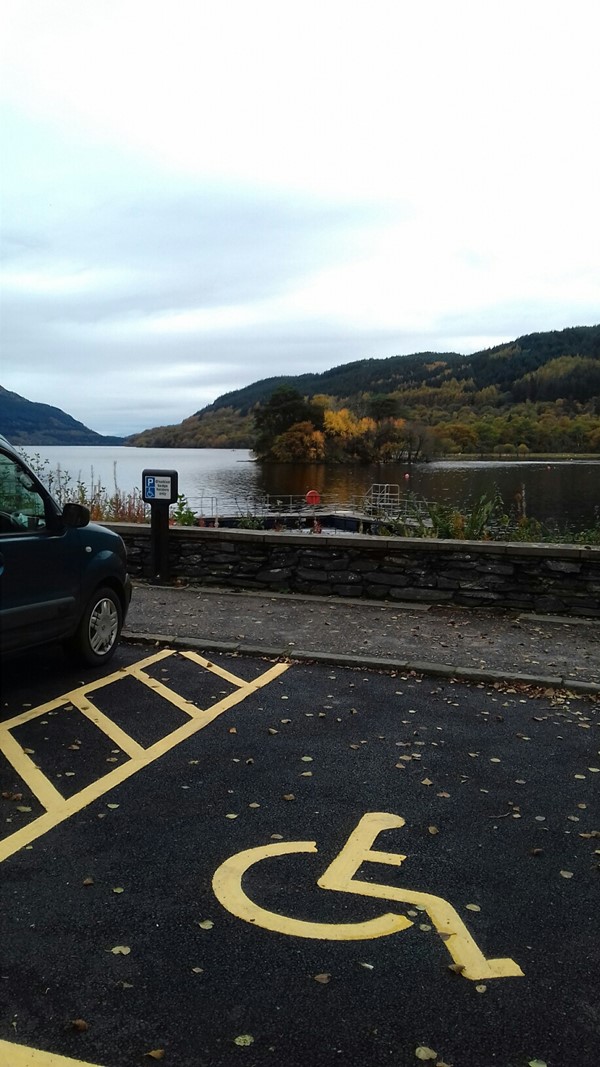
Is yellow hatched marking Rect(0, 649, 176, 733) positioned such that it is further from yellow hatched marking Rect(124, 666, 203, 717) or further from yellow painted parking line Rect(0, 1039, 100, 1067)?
yellow painted parking line Rect(0, 1039, 100, 1067)

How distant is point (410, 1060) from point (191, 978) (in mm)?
839

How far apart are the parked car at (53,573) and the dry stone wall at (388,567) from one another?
141 inches

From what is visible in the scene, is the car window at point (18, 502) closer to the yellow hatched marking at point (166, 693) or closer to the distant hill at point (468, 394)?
the yellow hatched marking at point (166, 693)

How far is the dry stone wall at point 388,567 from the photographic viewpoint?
915 centimetres

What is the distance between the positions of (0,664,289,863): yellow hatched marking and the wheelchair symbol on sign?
41.0 inches

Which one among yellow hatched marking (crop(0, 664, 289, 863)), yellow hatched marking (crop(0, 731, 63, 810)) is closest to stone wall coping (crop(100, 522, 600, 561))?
yellow hatched marking (crop(0, 664, 289, 863))

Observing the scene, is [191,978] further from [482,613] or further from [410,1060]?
[482,613]

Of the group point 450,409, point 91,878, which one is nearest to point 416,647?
point 91,878

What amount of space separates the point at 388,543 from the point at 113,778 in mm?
5911

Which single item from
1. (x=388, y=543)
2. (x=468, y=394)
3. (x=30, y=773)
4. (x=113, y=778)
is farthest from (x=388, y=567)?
(x=468, y=394)

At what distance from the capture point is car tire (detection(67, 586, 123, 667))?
21.8ft

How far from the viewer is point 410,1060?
2.40 metres

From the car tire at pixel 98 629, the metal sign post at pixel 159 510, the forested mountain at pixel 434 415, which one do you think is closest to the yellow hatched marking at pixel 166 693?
the car tire at pixel 98 629

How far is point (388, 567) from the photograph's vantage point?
998 cm
